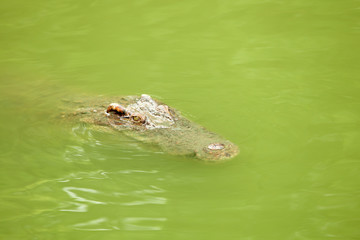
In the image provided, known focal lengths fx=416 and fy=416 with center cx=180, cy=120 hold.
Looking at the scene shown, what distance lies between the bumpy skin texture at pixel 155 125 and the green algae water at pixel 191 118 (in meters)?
0.15

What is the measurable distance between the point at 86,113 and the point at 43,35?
3.82 m

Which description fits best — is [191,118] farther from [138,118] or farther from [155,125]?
[138,118]

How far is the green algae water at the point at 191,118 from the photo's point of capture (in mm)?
3926

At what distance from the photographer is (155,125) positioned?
17.0ft

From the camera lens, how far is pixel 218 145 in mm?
4473

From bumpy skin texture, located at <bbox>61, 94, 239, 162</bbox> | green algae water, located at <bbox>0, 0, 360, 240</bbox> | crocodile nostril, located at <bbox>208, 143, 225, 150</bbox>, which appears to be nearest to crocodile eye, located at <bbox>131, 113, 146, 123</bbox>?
bumpy skin texture, located at <bbox>61, 94, 239, 162</bbox>

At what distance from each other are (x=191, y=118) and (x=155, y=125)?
64 centimetres

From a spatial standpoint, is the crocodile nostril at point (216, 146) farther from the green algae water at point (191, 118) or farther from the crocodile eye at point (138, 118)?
the crocodile eye at point (138, 118)

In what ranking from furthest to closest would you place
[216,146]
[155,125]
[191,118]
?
[191,118]
[155,125]
[216,146]

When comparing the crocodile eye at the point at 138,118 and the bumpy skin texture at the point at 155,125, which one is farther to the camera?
the crocodile eye at the point at 138,118

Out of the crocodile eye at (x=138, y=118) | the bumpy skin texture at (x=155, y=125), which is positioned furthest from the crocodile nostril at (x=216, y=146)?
the crocodile eye at (x=138, y=118)

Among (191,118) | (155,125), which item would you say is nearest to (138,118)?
(155,125)

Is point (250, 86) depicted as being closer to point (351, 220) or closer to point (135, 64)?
point (135, 64)

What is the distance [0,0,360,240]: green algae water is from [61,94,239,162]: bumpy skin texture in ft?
0.48
